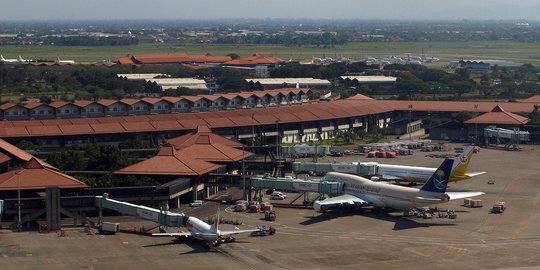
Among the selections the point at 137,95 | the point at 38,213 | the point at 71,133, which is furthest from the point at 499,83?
the point at 38,213

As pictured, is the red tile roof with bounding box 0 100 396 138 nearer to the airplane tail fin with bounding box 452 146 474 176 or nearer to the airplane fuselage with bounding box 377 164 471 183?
the airplane fuselage with bounding box 377 164 471 183

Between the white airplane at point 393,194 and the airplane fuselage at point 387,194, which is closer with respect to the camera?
the white airplane at point 393,194

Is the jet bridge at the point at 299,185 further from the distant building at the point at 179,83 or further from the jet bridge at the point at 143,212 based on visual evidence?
the distant building at the point at 179,83

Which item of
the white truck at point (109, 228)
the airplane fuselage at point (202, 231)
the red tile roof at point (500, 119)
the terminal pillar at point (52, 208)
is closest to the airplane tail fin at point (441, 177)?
the airplane fuselage at point (202, 231)

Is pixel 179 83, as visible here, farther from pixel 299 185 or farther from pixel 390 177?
A: pixel 299 185

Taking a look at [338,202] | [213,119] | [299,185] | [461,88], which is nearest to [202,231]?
[338,202]
